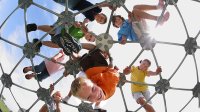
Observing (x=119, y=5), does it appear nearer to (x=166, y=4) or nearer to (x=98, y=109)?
(x=166, y=4)

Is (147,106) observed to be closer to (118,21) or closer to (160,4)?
(118,21)

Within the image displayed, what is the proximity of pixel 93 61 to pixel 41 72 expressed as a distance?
9.45 ft

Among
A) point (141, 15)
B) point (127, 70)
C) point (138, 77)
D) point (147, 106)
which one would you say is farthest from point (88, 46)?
point (147, 106)

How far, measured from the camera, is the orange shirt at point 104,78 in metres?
9.02

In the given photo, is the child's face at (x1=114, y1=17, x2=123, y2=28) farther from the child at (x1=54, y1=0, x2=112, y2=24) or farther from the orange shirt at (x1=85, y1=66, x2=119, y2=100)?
the orange shirt at (x1=85, y1=66, x2=119, y2=100)

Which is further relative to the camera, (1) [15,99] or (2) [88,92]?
(1) [15,99]

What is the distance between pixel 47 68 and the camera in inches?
498

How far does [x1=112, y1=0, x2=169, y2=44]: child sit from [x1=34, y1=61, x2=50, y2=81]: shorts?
2.13 meters

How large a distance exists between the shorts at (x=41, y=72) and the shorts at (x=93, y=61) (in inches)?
76.2

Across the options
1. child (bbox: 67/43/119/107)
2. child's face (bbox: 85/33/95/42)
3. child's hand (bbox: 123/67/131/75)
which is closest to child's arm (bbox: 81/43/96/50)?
child's face (bbox: 85/33/95/42)

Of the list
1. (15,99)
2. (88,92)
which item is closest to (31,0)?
(15,99)

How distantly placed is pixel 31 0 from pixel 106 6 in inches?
74.5

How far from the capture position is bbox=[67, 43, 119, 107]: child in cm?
745

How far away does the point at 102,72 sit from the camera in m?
9.51
